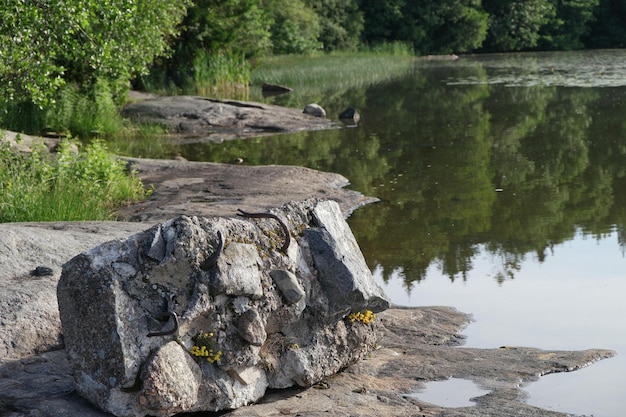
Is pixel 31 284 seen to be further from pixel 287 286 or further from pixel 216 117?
pixel 216 117

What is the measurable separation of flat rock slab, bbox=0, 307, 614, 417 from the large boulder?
12 cm

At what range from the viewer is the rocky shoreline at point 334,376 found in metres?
4.96

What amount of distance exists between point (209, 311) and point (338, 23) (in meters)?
52.3

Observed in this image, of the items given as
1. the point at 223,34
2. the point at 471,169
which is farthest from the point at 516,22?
the point at 471,169

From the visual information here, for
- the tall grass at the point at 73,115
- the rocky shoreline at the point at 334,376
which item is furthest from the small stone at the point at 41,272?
the tall grass at the point at 73,115

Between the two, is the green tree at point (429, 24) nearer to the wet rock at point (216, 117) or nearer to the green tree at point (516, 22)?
the green tree at point (516, 22)

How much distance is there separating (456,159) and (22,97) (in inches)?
293

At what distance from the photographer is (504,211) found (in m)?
11.4

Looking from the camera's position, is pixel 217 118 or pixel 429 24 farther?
pixel 429 24

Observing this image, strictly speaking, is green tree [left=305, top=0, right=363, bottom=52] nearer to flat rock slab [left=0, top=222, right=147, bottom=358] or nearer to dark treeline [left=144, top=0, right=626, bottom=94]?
dark treeline [left=144, top=0, right=626, bottom=94]

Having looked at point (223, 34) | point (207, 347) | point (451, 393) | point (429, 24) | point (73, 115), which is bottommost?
point (451, 393)

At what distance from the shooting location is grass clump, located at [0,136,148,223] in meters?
9.21

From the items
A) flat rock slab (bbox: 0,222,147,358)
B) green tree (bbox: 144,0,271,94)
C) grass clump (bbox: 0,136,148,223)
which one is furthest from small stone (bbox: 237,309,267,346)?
green tree (bbox: 144,0,271,94)

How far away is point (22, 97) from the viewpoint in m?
11.8
